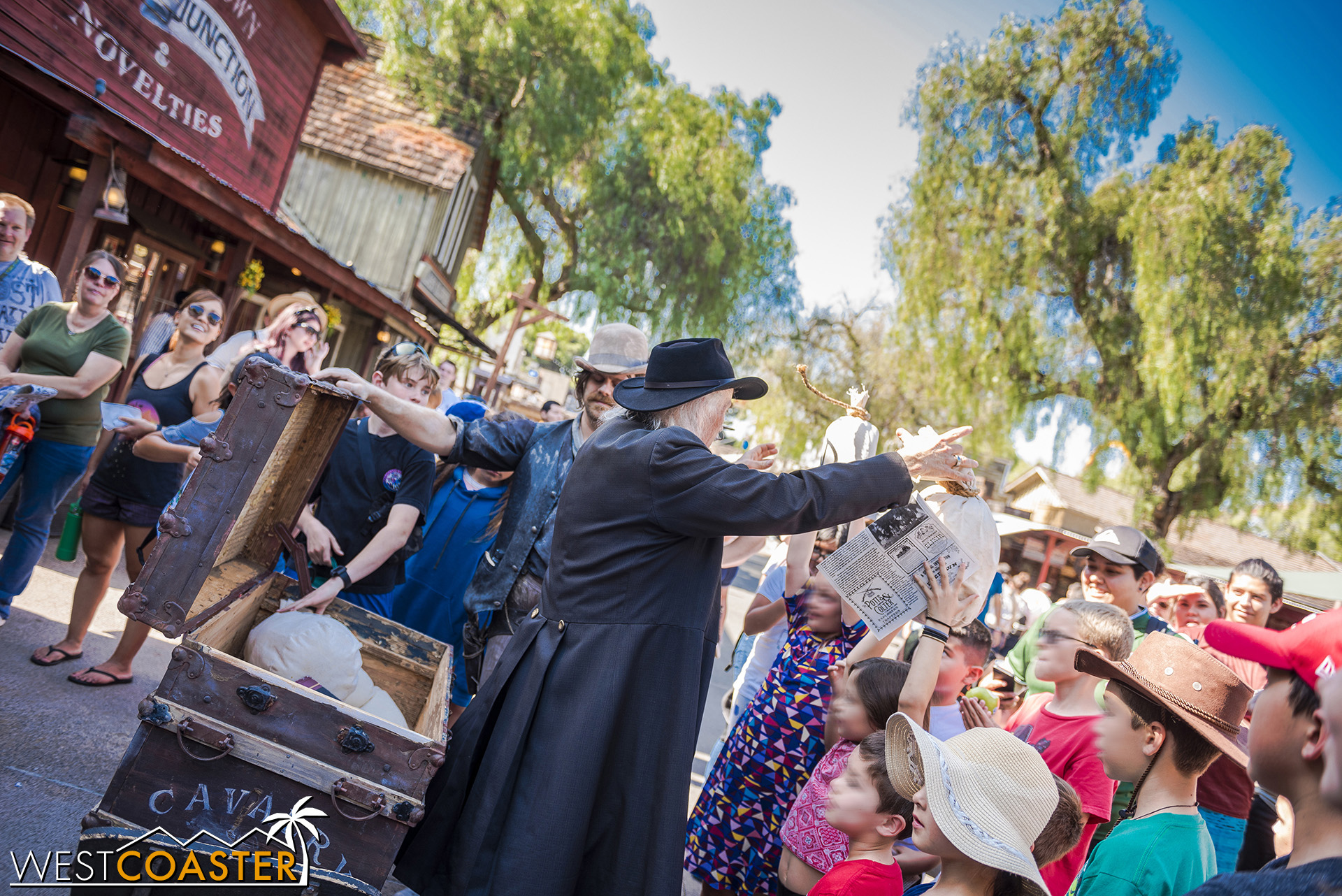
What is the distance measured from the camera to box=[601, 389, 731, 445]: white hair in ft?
7.32

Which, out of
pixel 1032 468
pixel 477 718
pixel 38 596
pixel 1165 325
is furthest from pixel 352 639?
pixel 1032 468

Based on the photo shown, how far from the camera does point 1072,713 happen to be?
271cm

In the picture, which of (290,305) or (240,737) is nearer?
(240,737)

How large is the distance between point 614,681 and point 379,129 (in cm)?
1640

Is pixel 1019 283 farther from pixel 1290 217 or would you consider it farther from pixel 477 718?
pixel 477 718

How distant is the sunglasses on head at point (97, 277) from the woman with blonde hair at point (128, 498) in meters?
0.36

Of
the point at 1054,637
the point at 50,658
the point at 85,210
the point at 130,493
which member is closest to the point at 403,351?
the point at 130,493

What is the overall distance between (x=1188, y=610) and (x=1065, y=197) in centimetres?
Answer: 1142

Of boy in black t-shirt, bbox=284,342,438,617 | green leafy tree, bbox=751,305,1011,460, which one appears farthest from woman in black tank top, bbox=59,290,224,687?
green leafy tree, bbox=751,305,1011,460

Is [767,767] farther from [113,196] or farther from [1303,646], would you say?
[113,196]

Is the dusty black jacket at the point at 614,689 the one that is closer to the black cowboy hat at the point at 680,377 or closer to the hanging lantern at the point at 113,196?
the black cowboy hat at the point at 680,377

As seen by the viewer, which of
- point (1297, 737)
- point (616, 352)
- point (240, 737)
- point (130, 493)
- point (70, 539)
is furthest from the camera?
point (70, 539)

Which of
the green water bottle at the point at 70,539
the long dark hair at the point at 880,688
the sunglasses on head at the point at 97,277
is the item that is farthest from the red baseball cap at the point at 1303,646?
the green water bottle at the point at 70,539

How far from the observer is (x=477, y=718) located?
2.15 metres
